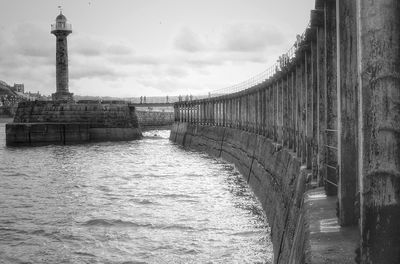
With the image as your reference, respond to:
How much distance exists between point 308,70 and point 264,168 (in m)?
5.92

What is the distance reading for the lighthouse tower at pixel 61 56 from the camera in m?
55.7

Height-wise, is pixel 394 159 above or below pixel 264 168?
above

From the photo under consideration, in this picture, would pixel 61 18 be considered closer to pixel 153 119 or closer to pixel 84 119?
pixel 84 119

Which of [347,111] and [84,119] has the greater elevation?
[84,119]

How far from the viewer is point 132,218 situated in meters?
13.9

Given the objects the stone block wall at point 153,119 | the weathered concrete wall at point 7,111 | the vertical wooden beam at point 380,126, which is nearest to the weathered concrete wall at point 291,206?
the vertical wooden beam at point 380,126

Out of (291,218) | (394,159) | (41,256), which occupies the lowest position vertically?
(41,256)

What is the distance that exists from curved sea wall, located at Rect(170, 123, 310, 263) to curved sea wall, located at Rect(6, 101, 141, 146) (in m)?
25.2

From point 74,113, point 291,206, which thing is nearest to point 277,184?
point 291,206

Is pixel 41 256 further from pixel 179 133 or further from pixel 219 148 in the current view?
pixel 179 133

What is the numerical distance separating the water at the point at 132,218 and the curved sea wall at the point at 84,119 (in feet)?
86.4

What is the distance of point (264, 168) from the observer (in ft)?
49.7

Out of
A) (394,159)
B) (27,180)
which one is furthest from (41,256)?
(27,180)

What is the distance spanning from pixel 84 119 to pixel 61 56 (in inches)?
329
